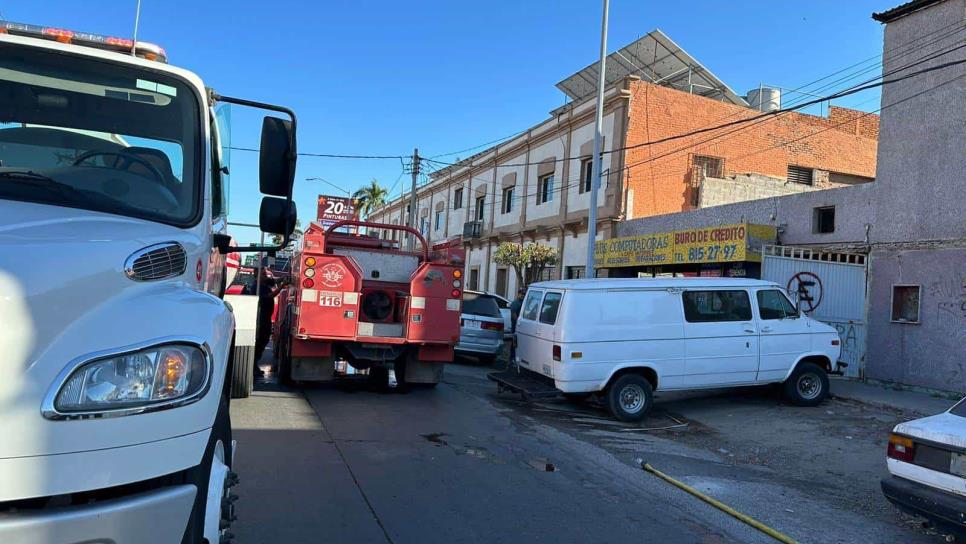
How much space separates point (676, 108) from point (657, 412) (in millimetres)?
14831

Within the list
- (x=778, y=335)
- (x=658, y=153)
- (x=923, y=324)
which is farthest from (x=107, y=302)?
(x=658, y=153)

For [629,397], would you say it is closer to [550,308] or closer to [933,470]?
[550,308]

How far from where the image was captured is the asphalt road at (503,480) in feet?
15.7

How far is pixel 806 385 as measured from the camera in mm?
10078

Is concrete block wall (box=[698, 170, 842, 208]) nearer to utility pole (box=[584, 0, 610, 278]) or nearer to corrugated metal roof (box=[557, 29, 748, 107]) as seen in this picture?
corrugated metal roof (box=[557, 29, 748, 107])

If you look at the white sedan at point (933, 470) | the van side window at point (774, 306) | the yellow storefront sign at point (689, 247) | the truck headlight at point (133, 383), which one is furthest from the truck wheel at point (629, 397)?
the truck headlight at point (133, 383)

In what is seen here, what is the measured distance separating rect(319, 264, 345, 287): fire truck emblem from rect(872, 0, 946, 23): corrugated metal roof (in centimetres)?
1102

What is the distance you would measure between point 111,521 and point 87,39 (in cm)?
294

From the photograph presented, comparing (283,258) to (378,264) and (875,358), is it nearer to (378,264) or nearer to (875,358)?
(378,264)

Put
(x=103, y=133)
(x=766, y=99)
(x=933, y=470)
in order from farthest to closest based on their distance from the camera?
1. (x=766, y=99)
2. (x=933, y=470)
3. (x=103, y=133)

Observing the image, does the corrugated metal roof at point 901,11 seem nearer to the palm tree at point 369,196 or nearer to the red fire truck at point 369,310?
the red fire truck at point 369,310

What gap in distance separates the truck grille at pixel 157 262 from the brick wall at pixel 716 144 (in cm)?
1931

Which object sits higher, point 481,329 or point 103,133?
point 103,133

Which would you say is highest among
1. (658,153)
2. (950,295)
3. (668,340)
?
(658,153)
